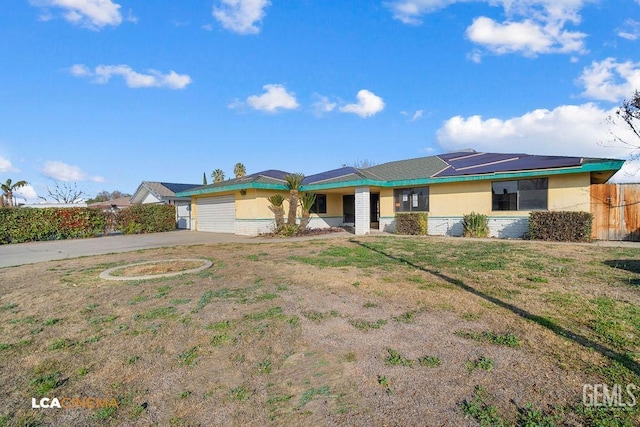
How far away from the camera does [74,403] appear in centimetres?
265

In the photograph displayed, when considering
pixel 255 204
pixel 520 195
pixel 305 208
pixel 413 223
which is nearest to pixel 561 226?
pixel 520 195

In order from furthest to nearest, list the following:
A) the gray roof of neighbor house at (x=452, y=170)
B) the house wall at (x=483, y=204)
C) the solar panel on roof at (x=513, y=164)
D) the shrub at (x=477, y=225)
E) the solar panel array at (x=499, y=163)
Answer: the shrub at (x=477, y=225) → the solar panel array at (x=499, y=163) → the solar panel on roof at (x=513, y=164) → the house wall at (x=483, y=204) → the gray roof of neighbor house at (x=452, y=170)

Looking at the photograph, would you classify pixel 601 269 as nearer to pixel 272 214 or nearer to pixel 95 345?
pixel 95 345

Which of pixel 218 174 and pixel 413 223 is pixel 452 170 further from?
pixel 218 174

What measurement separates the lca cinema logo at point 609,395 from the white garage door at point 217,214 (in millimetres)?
18100

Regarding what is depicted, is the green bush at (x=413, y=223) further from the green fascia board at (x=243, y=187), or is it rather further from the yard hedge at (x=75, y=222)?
the yard hedge at (x=75, y=222)

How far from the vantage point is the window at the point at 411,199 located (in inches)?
637

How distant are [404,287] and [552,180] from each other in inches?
425

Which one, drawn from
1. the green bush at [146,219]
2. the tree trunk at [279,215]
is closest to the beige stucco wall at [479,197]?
the tree trunk at [279,215]

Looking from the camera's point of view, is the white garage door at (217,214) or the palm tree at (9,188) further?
the palm tree at (9,188)

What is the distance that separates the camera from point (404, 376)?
290 centimetres

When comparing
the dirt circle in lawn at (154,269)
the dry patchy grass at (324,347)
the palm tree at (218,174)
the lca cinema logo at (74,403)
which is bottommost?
the lca cinema logo at (74,403)

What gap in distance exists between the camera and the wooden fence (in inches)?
473

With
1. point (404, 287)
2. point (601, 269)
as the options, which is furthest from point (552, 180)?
point (404, 287)
